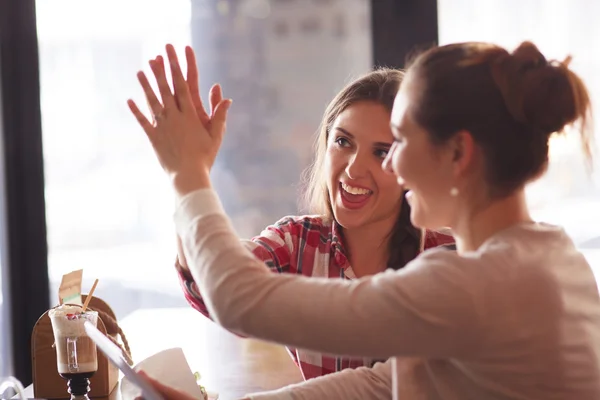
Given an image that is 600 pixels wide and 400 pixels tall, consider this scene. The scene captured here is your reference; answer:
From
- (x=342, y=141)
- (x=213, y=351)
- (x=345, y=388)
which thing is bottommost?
(x=213, y=351)

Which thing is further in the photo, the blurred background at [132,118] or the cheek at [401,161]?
the blurred background at [132,118]

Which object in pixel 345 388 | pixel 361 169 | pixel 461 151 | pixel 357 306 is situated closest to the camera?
pixel 357 306

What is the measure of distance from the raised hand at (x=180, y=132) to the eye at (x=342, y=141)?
2.31 feet

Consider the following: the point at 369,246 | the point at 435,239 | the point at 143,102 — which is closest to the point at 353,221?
the point at 369,246

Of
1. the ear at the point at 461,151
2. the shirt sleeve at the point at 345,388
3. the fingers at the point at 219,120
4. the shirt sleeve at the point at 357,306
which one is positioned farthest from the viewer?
the shirt sleeve at the point at 345,388

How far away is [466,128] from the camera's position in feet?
3.36

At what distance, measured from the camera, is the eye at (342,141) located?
1.84 metres

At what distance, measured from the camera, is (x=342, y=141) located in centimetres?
185

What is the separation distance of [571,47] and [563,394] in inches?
97.5

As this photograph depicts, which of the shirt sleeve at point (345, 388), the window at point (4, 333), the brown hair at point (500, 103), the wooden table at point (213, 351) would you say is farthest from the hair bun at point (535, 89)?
the window at point (4, 333)

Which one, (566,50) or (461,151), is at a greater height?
(566,50)

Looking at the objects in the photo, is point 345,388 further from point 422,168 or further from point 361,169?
point 361,169

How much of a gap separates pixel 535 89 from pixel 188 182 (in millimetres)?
469

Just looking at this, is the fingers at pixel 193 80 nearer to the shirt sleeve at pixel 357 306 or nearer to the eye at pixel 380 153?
the shirt sleeve at pixel 357 306
